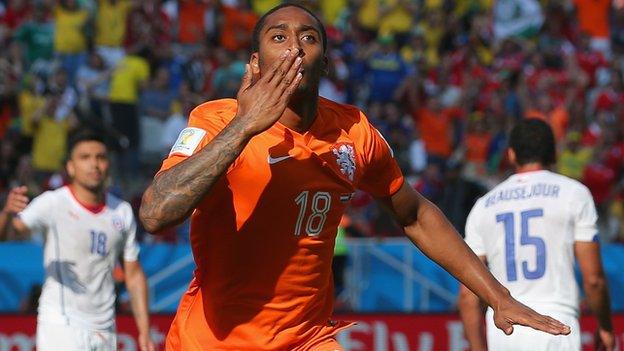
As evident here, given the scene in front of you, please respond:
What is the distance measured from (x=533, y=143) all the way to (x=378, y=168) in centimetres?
243

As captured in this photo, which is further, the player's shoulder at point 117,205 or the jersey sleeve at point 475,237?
the player's shoulder at point 117,205

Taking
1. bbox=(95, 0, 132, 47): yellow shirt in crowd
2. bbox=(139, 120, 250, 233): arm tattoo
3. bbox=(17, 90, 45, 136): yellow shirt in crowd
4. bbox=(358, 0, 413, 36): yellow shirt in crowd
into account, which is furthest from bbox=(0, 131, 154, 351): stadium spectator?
bbox=(358, 0, 413, 36): yellow shirt in crowd

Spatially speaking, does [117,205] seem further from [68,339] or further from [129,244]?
[68,339]

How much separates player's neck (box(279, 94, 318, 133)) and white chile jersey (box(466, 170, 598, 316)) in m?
2.71

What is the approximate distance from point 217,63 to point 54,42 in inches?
91.8

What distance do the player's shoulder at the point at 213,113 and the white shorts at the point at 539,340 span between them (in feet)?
9.75

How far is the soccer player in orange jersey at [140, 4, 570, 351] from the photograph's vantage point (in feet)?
16.6

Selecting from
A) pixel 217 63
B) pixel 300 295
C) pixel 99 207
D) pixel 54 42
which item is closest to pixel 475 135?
pixel 217 63

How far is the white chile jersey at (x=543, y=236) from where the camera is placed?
761 centimetres

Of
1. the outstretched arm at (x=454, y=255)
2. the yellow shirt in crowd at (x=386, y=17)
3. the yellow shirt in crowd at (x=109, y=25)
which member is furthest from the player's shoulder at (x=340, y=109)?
the yellow shirt in crowd at (x=386, y=17)

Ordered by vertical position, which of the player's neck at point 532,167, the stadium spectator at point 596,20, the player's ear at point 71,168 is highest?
the stadium spectator at point 596,20

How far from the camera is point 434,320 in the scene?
11.7m

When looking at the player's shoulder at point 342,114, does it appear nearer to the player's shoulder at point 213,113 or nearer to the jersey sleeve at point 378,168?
the jersey sleeve at point 378,168

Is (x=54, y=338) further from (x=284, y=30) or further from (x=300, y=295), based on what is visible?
(x=284, y=30)
